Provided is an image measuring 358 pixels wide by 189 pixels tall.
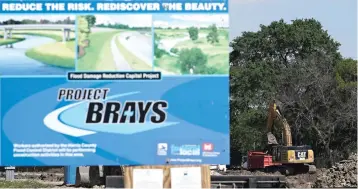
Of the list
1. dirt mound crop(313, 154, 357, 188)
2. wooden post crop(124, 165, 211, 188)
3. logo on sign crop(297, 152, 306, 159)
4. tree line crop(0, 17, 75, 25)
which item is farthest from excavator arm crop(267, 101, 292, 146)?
tree line crop(0, 17, 75, 25)

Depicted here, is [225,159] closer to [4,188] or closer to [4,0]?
[4,0]

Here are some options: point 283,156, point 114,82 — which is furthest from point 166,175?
point 283,156

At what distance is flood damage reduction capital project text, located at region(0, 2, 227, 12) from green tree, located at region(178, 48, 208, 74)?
528 millimetres

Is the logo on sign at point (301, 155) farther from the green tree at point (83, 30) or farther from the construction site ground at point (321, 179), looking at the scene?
the green tree at point (83, 30)

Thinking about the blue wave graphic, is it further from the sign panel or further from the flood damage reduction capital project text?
the flood damage reduction capital project text

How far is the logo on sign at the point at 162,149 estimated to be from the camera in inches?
302

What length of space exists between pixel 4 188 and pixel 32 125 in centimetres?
1852

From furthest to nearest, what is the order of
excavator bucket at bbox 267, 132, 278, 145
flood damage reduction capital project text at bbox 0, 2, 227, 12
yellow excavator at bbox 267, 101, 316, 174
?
excavator bucket at bbox 267, 132, 278, 145
yellow excavator at bbox 267, 101, 316, 174
flood damage reduction capital project text at bbox 0, 2, 227, 12

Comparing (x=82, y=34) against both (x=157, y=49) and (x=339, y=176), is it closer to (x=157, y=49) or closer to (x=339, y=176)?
(x=157, y=49)

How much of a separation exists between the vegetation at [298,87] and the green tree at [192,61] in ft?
123

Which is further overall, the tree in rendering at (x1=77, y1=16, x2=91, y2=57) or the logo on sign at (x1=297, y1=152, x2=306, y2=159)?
the logo on sign at (x1=297, y1=152, x2=306, y2=159)

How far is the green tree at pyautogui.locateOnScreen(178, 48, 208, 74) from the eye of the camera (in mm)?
7617

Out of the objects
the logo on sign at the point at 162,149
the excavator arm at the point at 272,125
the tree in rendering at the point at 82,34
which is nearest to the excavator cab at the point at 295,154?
the excavator arm at the point at 272,125

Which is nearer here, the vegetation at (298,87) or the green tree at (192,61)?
the green tree at (192,61)
